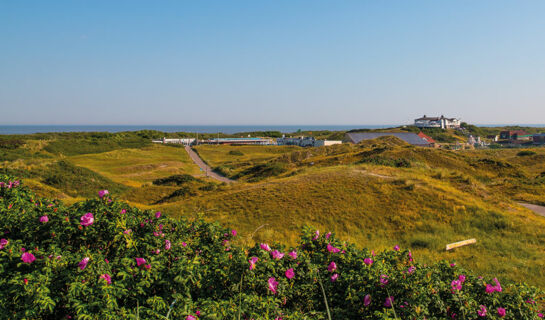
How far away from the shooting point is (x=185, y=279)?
4.45 m

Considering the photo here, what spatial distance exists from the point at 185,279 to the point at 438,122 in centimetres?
14780

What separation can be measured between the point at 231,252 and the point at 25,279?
2.81 meters

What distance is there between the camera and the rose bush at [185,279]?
13.4ft

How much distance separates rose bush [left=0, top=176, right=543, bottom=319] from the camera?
13.4 ft

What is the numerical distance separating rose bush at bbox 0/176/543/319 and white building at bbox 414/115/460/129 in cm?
14209

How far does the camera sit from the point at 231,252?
5543mm

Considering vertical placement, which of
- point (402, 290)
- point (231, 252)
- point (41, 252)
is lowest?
point (402, 290)

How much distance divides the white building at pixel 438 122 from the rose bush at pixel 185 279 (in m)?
142

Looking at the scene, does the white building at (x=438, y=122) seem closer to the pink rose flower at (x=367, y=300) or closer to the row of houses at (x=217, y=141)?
the row of houses at (x=217, y=141)

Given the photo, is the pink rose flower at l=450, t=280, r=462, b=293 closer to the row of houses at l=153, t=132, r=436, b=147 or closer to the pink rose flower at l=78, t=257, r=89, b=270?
the pink rose flower at l=78, t=257, r=89, b=270

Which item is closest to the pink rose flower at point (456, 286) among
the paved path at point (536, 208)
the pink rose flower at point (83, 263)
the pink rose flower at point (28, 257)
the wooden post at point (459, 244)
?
the pink rose flower at point (83, 263)

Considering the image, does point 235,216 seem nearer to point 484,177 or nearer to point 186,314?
point 186,314

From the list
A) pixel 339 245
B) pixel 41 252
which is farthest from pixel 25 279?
pixel 339 245

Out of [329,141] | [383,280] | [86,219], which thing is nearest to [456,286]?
[383,280]
